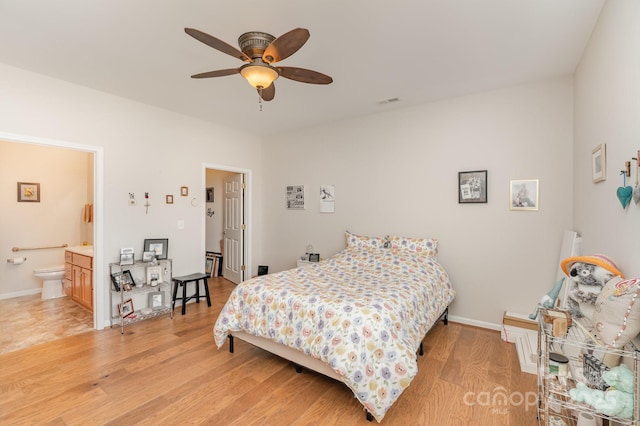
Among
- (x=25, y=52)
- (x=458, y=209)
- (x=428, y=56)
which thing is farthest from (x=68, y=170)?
(x=458, y=209)

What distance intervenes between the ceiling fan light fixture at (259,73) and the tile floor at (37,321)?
11.2 ft

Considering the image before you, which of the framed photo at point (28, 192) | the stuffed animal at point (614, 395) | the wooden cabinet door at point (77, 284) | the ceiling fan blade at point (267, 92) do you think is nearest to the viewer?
the stuffed animal at point (614, 395)

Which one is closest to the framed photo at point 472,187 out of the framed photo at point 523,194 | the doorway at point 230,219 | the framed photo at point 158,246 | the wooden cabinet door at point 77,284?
the framed photo at point 523,194

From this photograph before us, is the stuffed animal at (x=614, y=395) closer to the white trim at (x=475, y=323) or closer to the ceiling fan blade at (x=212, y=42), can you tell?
the white trim at (x=475, y=323)

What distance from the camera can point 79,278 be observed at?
13.4 ft

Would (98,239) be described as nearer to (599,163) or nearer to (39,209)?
(39,209)

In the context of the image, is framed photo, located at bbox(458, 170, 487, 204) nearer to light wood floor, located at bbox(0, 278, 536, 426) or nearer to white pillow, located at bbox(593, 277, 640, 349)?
light wood floor, located at bbox(0, 278, 536, 426)

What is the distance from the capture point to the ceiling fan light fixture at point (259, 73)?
2.03 metres

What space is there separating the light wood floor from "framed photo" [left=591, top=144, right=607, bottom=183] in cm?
166

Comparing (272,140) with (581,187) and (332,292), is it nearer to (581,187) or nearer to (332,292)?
(332,292)

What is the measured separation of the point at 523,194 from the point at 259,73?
2.97 metres

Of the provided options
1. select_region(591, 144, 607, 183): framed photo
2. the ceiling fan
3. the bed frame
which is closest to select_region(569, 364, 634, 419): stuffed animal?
the bed frame

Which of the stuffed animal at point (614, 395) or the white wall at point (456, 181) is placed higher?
the white wall at point (456, 181)

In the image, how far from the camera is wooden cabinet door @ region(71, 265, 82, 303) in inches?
161
